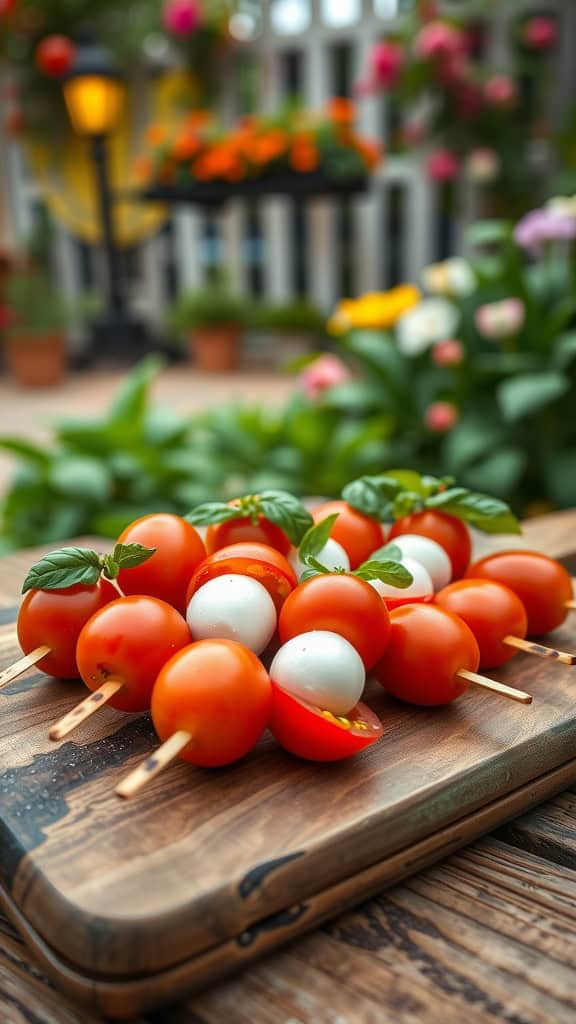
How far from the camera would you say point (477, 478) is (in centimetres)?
222

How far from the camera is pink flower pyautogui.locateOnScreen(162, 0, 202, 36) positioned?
526 cm

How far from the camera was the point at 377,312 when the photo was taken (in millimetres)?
2777

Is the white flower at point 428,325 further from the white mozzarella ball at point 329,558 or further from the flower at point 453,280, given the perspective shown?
the white mozzarella ball at point 329,558

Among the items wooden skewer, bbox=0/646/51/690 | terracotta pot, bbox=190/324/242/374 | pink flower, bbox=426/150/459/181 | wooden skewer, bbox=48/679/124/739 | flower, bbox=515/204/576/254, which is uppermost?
pink flower, bbox=426/150/459/181

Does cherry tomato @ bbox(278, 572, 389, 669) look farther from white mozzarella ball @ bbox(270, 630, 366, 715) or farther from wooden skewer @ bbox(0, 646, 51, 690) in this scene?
wooden skewer @ bbox(0, 646, 51, 690)

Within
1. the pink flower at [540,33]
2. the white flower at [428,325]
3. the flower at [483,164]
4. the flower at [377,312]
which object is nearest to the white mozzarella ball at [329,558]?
the white flower at [428,325]

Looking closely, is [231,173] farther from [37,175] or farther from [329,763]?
[329,763]

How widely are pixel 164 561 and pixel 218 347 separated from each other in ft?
16.8

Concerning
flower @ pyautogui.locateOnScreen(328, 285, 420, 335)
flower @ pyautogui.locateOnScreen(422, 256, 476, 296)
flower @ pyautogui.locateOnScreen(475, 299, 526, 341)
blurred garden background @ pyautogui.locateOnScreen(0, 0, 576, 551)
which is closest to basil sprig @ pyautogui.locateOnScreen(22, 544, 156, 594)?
blurred garden background @ pyautogui.locateOnScreen(0, 0, 576, 551)

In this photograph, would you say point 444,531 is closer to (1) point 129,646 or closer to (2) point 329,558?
(2) point 329,558

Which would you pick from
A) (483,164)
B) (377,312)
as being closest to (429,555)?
(377,312)

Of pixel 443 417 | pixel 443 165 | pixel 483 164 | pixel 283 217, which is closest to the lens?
pixel 443 417

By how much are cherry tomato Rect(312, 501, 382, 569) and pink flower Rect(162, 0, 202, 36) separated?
5.29 metres

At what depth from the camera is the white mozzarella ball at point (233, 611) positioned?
695 mm
